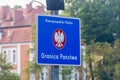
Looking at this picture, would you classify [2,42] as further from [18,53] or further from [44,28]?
[44,28]

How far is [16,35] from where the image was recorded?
64250 millimetres

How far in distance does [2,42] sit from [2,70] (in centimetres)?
2314

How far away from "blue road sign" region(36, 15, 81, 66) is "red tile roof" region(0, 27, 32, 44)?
53.4 m

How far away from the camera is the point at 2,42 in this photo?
65625 mm

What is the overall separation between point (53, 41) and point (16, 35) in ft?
184

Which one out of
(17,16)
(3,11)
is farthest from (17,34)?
(3,11)

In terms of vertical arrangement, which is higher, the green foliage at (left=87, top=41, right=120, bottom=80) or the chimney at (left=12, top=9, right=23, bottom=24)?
the chimney at (left=12, top=9, right=23, bottom=24)

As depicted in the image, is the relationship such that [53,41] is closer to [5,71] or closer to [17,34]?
[5,71]

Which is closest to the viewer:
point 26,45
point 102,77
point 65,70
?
point 65,70

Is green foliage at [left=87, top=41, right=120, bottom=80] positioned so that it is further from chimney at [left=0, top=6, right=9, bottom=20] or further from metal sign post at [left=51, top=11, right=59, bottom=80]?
metal sign post at [left=51, top=11, right=59, bottom=80]

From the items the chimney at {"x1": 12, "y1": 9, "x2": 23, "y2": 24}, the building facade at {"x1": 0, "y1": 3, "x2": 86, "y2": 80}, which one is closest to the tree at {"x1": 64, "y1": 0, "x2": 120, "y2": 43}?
the building facade at {"x1": 0, "y1": 3, "x2": 86, "y2": 80}

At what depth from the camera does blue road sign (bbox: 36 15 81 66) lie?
842 cm

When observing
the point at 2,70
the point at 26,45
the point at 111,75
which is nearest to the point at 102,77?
the point at 111,75

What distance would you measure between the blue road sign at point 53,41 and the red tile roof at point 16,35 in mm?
53388
